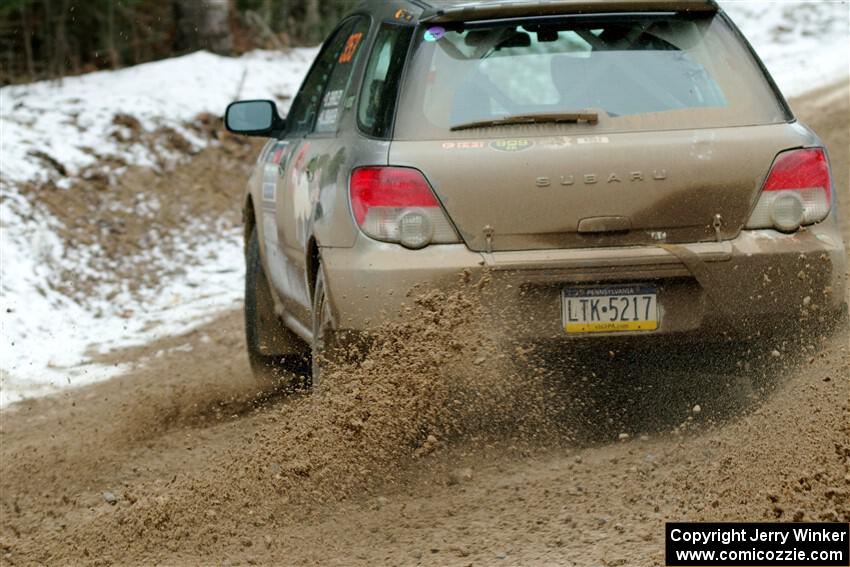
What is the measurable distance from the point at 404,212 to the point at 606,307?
2.72 ft

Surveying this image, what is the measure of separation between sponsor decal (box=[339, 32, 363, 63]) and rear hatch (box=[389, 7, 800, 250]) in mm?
965

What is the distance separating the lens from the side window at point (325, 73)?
6.26 metres

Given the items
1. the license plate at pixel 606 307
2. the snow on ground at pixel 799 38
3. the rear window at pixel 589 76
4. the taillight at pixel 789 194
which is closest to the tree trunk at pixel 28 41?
the snow on ground at pixel 799 38

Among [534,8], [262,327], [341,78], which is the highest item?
[534,8]

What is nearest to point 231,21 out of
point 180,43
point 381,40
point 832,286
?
point 180,43

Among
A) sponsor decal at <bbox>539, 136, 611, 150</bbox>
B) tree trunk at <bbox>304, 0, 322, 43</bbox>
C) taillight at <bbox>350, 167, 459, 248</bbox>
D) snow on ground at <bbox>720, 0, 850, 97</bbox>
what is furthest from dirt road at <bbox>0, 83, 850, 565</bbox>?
tree trunk at <bbox>304, 0, 322, 43</bbox>

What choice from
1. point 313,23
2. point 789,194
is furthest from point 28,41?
point 789,194

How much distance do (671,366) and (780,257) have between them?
65 cm

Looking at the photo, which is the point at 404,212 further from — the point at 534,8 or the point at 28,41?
the point at 28,41

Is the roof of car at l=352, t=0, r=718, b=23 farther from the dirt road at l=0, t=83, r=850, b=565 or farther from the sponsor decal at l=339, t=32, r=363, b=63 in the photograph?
the dirt road at l=0, t=83, r=850, b=565

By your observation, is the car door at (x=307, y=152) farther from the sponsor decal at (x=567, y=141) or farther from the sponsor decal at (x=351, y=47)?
the sponsor decal at (x=567, y=141)

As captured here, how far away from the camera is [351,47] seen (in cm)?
633

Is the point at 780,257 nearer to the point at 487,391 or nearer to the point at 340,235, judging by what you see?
the point at 487,391

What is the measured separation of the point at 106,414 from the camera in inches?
291
